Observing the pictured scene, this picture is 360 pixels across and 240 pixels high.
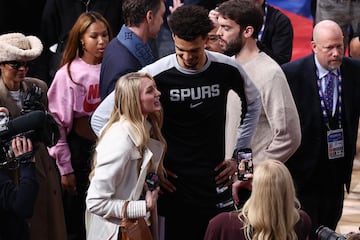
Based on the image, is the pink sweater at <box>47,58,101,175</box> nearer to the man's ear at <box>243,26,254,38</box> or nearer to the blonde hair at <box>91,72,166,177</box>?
the man's ear at <box>243,26,254,38</box>

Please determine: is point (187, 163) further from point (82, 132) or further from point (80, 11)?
point (80, 11)

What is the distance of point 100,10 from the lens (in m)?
7.76

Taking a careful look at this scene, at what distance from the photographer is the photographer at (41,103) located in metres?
6.22

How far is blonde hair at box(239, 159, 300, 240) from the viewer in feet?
15.5

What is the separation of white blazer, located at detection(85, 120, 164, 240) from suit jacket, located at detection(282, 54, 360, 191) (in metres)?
1.39

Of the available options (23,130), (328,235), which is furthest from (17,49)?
(328,235)

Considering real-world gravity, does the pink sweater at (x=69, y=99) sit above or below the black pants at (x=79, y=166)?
above

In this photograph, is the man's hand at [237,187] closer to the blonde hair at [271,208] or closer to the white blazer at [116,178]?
the white blazer at [116,178]

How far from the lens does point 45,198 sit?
6.42 m

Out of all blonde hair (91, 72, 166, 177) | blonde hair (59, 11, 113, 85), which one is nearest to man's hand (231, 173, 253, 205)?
blonde hair (91, 72, 166, 177)

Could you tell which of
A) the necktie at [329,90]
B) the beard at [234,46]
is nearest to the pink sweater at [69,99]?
the beard at [234,46]

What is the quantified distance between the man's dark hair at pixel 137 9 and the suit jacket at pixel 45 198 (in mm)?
723

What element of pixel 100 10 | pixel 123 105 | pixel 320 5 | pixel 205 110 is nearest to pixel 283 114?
pixel 205 110

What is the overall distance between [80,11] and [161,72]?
2207 mm
